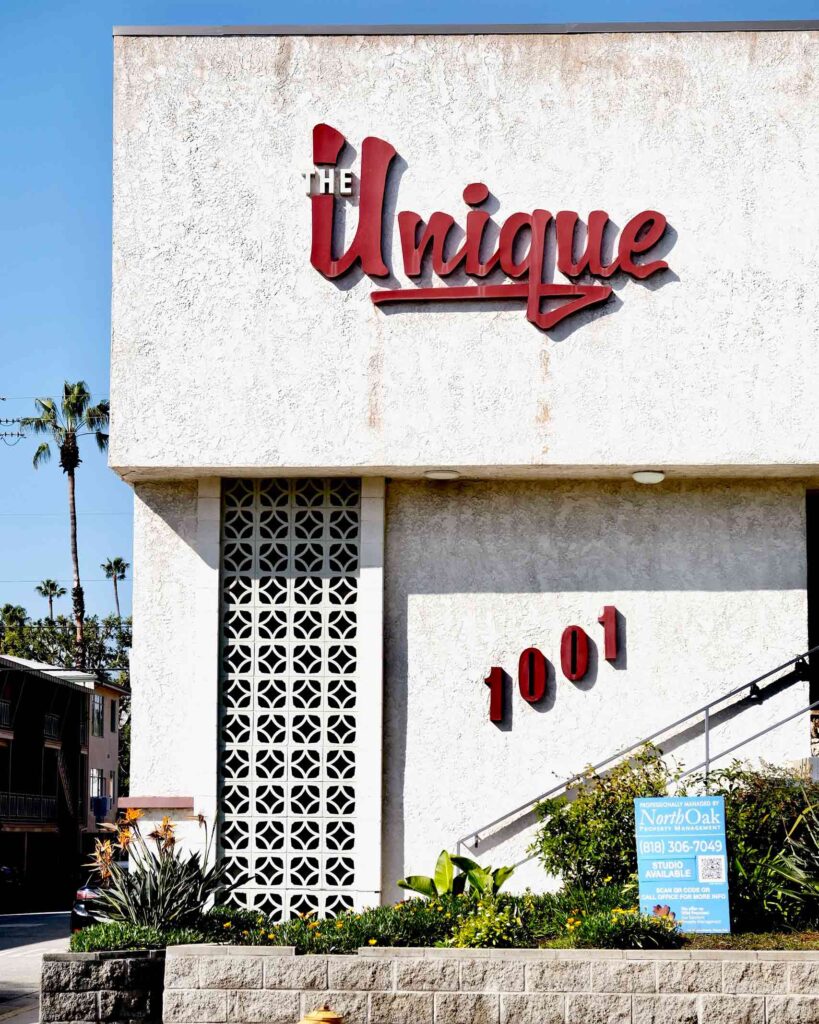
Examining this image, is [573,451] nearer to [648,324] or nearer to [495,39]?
[648,324]

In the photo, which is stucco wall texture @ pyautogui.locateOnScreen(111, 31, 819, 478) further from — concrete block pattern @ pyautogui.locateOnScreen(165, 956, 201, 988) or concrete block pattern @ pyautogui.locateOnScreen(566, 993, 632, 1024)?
concrete block pattern @ pyautogui.locateOnScreen(566, 993, 632, 1024)

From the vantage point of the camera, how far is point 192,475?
1590 cm

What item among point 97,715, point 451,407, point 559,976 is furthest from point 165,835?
point 97,715

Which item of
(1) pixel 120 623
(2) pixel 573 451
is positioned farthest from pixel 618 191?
(1) pixel 120 623

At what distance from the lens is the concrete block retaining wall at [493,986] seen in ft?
39.6

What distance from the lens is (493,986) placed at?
12.3 m

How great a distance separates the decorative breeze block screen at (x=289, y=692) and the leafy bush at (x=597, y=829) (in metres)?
2.22

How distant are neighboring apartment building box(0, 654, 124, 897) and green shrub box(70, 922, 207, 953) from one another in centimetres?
3449

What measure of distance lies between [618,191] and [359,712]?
6.34 metres

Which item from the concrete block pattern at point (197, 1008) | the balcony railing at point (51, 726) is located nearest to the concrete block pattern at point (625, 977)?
the concrete block pattern at point (197, 1008)

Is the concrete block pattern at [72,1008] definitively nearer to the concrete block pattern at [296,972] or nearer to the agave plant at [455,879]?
the concrete block pattern at [296,972]

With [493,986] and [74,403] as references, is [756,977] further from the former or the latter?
[74,403]

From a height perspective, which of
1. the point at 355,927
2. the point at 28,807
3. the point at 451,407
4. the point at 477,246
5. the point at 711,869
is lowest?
the point at 355,927

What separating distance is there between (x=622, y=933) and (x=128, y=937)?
459cm
